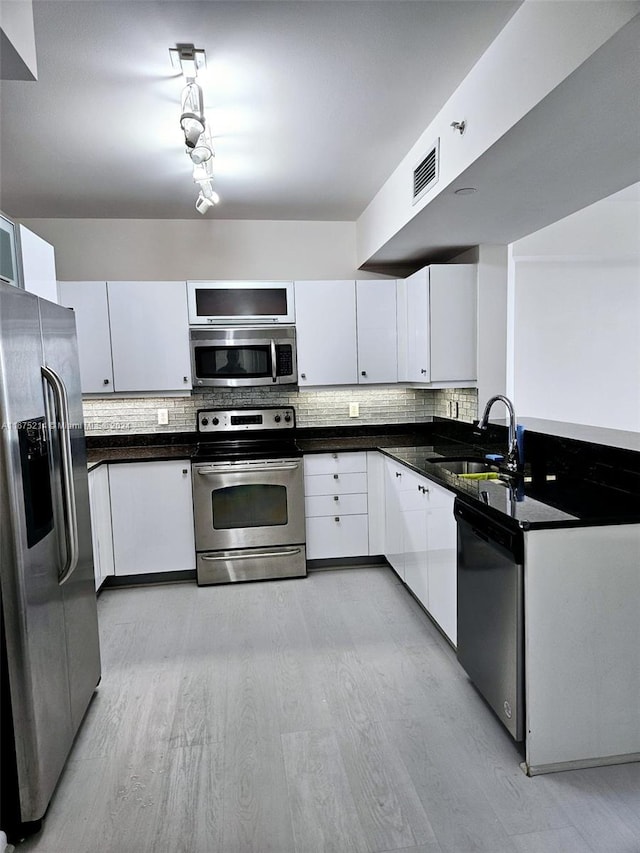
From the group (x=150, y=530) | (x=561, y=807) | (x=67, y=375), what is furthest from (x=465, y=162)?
(x=150, y=530)

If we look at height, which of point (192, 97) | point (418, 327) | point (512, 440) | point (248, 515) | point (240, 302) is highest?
point (192, 97)

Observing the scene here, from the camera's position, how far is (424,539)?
3.10m

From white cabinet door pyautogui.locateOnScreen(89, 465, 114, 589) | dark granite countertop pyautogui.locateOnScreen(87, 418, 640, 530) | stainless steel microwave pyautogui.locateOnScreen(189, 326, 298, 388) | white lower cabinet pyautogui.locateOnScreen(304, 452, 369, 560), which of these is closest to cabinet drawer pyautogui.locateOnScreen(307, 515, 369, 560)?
white lower cabinet pyautogui.locateOnScreen(304, 452, 369, 560)

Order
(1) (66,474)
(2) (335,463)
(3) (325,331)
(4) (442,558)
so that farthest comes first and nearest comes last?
(3) (325,331), (2) (335,463), (4) (442,558), (1) (66,474)

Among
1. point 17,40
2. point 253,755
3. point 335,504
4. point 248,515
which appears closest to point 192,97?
point 17,40

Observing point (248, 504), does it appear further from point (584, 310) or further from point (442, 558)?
point (584, 310)

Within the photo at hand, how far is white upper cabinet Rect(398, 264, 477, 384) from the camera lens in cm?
363

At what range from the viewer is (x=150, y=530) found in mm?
3883

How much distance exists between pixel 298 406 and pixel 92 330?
1.60 metres

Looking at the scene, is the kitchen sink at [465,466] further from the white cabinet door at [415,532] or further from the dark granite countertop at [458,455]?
the white cabinet door at [415,532]

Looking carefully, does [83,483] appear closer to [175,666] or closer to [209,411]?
[175,666]

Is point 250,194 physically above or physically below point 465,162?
above

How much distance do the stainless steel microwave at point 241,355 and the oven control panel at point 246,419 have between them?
319mm

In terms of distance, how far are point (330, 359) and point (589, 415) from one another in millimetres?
1979
